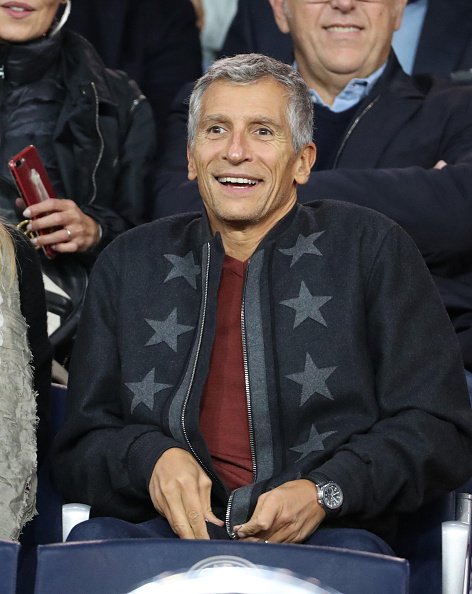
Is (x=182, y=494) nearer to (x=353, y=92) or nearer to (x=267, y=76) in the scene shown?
(x=267, y=76)

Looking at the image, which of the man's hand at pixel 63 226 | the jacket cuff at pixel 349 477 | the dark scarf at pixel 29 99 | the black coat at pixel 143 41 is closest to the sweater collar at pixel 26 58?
the dark scarf at pixel 29 99

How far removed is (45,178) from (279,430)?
1018 millimetres

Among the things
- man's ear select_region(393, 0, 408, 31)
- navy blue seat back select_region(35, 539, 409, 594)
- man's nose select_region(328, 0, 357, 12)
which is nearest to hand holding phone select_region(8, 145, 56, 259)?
man's nose select_region(328, 0, 357, 12)

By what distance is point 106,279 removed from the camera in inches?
94.6

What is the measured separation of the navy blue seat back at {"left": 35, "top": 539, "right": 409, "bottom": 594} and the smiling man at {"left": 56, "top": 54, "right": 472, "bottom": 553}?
406 millimetres

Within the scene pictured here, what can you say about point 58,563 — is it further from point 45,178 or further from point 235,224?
point 45,178

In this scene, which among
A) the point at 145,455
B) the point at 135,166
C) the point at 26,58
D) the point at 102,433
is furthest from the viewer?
the point at 135,166

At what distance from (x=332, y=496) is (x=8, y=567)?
2.09ft

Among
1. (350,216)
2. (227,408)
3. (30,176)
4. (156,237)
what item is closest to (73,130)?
(30,176)

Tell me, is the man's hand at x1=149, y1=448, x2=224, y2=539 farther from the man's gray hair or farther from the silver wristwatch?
the man's gray hair

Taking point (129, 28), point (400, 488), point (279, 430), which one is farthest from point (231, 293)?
point (129, 28)

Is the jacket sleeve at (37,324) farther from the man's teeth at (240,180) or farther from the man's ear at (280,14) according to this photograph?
the man's ear at (280,14)

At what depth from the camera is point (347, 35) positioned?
130 inches

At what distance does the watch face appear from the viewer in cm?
210
